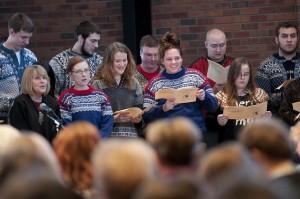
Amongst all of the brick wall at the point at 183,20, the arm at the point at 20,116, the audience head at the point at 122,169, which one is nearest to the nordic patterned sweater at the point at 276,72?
the brick wall at the point at 183,20

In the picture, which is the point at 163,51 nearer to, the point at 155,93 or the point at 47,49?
the point at 155,93

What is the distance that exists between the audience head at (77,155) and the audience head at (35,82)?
10.5 ft

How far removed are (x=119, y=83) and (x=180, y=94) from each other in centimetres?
67

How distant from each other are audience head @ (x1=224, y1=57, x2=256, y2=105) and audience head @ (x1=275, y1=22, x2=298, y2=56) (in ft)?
2.25

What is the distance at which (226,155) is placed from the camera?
11.4ft

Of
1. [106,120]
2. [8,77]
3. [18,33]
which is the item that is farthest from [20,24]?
[106,120]

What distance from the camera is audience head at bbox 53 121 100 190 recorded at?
4398mm

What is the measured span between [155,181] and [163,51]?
17.4ft

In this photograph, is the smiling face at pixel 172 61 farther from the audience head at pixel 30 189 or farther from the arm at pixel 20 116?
the audience head at pixel 30 189

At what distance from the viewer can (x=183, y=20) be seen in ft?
33.8

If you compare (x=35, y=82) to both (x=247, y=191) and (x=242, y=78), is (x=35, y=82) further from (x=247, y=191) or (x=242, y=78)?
(x=247, y=191)

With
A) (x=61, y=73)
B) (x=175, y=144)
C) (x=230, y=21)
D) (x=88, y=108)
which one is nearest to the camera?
(x=175, y=144)

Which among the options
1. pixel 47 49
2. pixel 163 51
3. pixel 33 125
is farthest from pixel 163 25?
pixel 33 125

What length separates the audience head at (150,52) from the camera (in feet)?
28.5
